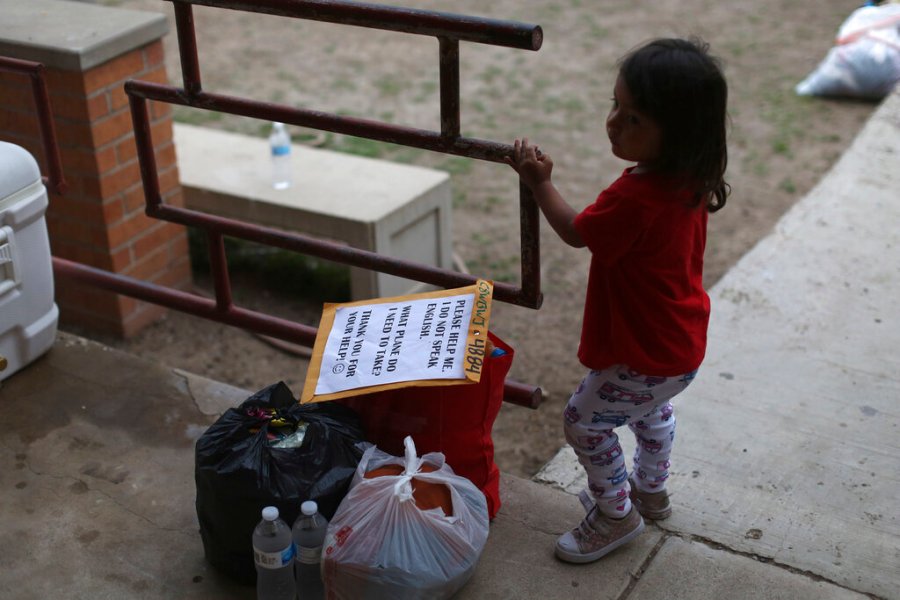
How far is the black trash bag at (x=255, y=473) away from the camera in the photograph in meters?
2.15

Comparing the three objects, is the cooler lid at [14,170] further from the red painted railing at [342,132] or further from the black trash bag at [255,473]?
the black trash bag at [255,473]

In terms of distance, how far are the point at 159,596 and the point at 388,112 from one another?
15.7ft

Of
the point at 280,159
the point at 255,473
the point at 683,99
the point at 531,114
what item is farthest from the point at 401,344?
the point at 531,114

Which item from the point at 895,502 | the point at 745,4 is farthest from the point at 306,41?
the point at 895,502

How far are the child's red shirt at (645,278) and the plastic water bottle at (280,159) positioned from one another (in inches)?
106

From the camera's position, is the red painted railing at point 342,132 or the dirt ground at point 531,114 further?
the dirt ground at point 531,114

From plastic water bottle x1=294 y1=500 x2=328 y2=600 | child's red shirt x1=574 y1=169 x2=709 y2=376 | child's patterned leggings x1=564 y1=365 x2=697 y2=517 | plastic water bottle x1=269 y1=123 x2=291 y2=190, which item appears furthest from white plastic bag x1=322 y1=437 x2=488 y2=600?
plastic water bottle x1=269 y1=123 x2=291 y2=190

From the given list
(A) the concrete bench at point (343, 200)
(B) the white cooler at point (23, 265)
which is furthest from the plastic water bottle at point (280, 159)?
(B) the white cooler at point (23, 265)

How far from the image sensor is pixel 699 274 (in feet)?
7.20

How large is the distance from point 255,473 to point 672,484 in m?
1.17

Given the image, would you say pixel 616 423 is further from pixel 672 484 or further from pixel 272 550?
pixel 272 550

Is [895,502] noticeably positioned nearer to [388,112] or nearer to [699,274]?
[699,274]

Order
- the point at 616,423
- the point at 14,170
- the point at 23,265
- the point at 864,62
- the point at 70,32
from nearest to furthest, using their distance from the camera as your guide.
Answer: the point at 616,423 < the point at 14,170 < the point at 23,265 < the point at 70,32 < the point at 864,62

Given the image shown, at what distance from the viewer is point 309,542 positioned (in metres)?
2.15
